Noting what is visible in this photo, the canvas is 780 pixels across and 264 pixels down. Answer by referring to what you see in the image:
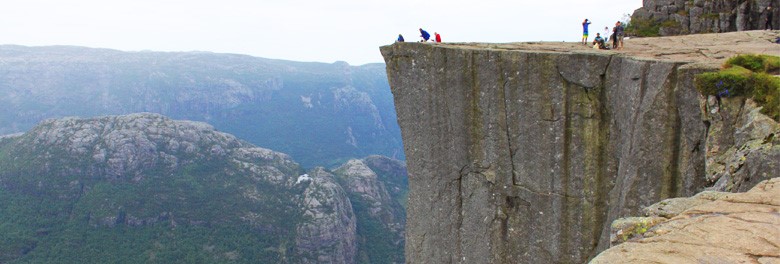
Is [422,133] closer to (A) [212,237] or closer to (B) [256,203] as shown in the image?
(A) [212,237]

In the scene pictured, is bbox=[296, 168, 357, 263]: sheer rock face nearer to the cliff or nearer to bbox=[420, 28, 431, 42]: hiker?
bbox=[420, 28, 431, 42]: hiker

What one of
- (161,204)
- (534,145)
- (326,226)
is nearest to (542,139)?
(534,145)

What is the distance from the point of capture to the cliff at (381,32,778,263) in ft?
58.4

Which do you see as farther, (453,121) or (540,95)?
(453,121)

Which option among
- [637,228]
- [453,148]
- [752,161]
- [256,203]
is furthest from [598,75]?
[256,203]

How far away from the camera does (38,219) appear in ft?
486

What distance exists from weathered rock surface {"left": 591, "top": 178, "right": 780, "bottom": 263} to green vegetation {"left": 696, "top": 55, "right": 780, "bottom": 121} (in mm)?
4028

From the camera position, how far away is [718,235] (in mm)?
9711

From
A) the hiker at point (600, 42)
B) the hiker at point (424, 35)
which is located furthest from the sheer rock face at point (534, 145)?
the hiker at point (600, 42)

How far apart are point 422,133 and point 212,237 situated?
13955cm

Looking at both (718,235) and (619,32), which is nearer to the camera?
(718,235)

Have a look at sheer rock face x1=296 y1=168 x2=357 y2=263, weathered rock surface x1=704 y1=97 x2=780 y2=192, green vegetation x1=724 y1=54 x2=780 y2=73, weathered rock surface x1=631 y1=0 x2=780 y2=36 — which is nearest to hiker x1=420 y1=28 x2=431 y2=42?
green vegetation x1=724 y1=54 x2=780 y2=73

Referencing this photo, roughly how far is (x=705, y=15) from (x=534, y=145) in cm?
2768

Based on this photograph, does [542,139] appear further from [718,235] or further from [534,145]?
[718,235]
